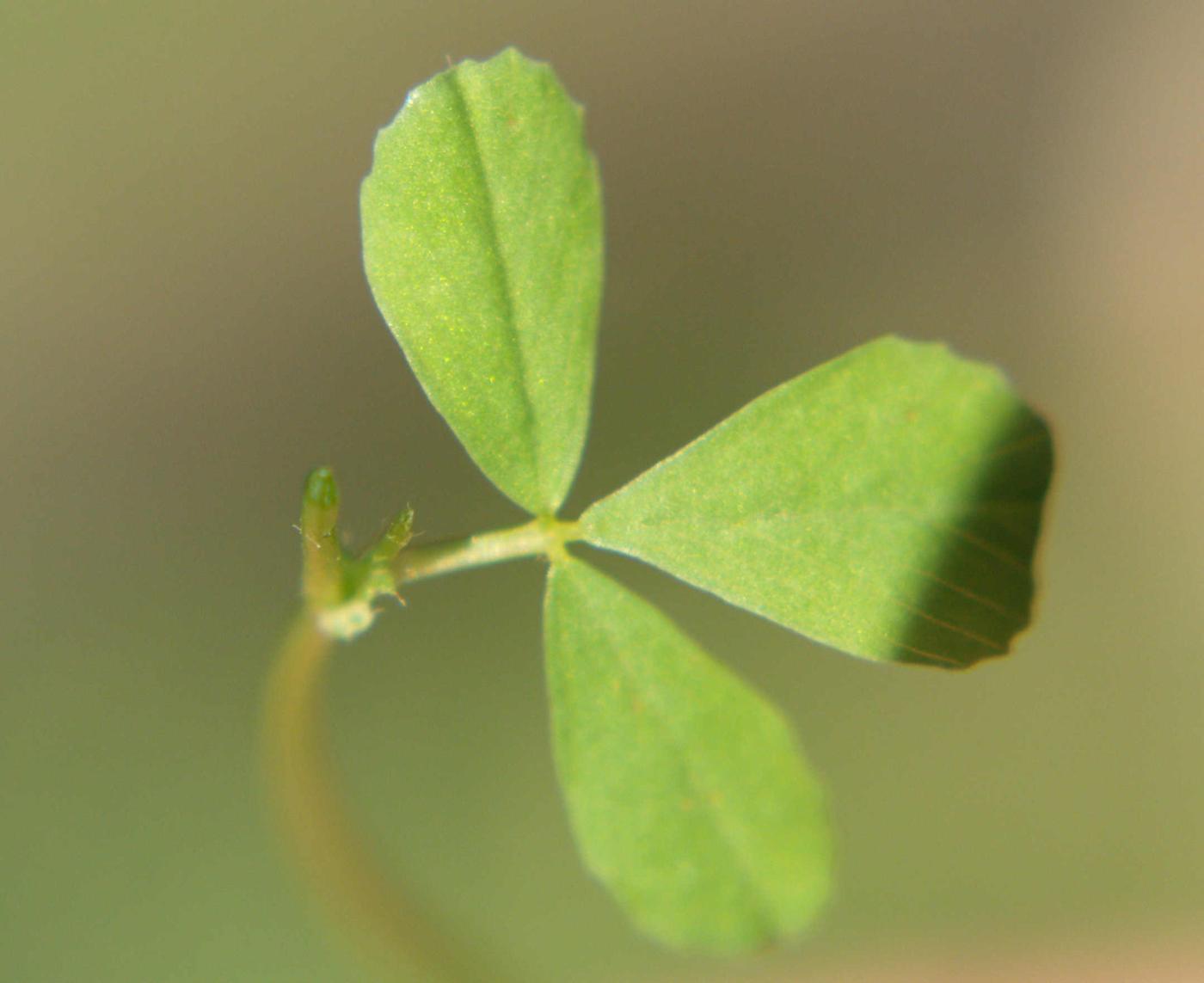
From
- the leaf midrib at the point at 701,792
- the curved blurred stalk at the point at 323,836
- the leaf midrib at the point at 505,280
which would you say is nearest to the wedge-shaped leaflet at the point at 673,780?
the leaf midrib at the point at 701,792

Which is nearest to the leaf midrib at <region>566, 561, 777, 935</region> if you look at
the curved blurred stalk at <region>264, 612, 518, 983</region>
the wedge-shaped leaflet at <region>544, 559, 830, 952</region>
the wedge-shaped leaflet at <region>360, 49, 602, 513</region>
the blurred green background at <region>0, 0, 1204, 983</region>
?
the wedge-shaped leaflet at <region>544, 559, 830, 952</region>

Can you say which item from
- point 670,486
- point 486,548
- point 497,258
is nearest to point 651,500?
point 670,486

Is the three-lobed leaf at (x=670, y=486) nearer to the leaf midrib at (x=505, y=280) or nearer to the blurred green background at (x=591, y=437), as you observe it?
the leaf midrib at (x=505, y=280)

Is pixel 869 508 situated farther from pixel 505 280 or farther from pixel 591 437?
pixel 591 437

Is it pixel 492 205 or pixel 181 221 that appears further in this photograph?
pixel 181 221

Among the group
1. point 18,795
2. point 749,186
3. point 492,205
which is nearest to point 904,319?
point 749,186

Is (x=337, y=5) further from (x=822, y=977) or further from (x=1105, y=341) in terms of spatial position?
(x=822, y=977)
